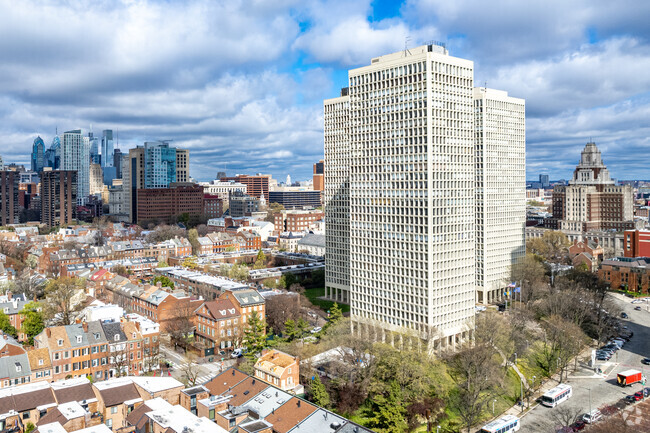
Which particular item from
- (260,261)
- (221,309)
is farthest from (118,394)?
(260,261)

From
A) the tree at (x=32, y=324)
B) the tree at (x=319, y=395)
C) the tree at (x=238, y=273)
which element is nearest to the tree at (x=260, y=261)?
the tree at (x=238, y=273)

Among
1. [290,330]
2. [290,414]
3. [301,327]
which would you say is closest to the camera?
[290,414]

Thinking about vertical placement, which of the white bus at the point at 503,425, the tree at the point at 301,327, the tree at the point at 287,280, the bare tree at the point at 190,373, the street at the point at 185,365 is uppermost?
the tree at the point at 287,280

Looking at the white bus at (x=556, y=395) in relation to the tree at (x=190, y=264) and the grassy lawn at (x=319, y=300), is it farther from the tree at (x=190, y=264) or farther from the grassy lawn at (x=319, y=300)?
the tree at (x=190, y=264)

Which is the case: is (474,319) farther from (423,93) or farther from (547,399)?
(423,93)

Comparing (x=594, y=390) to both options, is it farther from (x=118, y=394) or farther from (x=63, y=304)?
(x=63, y=304)
